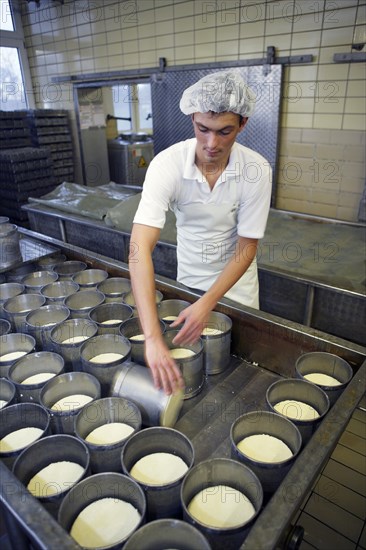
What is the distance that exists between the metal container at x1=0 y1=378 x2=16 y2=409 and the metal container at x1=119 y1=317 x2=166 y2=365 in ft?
1.38

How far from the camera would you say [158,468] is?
1122 mm

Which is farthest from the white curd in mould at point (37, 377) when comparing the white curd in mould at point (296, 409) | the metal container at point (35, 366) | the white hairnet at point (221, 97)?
the white hairnet at point (221, 97)

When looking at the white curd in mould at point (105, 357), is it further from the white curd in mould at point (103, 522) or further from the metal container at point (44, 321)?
the white curd in mould at point (103, 522)

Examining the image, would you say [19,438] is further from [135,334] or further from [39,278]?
[39,278]

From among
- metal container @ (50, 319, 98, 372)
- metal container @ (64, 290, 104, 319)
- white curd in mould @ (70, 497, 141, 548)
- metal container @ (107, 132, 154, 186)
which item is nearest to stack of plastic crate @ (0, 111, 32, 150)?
metal container @ (107, 132, 154, 186)

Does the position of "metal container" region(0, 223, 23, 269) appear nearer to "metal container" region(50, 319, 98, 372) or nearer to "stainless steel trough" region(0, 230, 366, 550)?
"stainless steel trough" region(0, 230, 366, 550)

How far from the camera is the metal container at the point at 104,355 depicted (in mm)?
1306

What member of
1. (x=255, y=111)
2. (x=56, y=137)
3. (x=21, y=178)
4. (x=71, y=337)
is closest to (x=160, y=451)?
(x=71, y=337)

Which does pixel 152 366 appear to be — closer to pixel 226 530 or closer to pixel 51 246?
pixel 226 530

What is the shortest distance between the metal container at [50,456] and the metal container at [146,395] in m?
0.23

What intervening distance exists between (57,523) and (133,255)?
87 centimetres

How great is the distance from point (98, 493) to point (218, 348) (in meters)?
0.66

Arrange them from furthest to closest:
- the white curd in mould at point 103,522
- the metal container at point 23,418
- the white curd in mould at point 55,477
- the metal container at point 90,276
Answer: the metal container at point 90,276 → the metal container at point 23,418 → the white curd in mould at point 55,477 → the white curd in mould at point 103,522

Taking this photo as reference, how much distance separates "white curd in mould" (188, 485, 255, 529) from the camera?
39.0 inches
